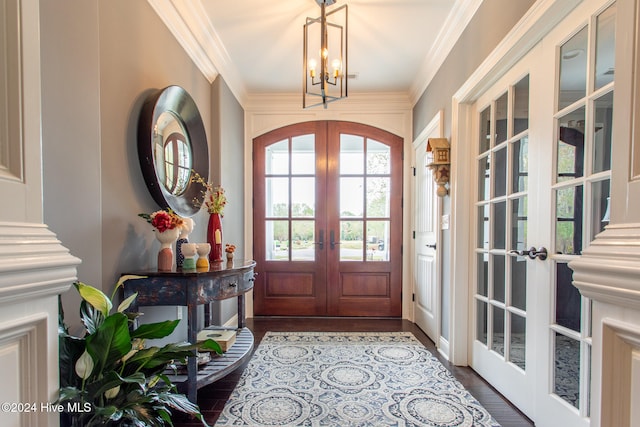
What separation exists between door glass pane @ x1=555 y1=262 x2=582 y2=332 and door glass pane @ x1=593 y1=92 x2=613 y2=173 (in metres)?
0.46

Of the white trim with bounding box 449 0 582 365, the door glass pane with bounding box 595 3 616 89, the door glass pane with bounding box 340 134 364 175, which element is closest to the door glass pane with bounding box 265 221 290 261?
the door glass pane with bounding box 340 134 364 175

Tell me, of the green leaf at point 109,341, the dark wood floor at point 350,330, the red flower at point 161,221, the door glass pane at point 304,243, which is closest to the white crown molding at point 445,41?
the door glass pane at point 304,243

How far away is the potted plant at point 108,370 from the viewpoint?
90cm

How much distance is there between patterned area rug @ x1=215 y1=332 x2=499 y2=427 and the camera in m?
1.69

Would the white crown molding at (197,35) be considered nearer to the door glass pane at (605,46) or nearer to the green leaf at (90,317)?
the green leaf at (90,317)

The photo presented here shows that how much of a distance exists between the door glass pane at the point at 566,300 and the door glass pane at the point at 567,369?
2.7 inches

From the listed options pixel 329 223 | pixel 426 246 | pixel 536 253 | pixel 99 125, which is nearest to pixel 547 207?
pixel 536 253

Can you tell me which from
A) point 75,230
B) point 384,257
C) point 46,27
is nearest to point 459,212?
point 384,257

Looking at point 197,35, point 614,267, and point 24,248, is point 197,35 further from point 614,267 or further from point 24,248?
point 614,267

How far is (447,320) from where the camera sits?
2512 millimetres

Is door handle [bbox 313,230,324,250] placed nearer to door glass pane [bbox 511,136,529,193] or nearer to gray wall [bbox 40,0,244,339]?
gray wall [bbox 40,0,244,339]

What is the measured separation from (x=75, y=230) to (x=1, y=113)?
752mm

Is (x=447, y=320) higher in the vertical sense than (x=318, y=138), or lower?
lower

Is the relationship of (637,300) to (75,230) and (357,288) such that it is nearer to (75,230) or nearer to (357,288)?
(75,230)
